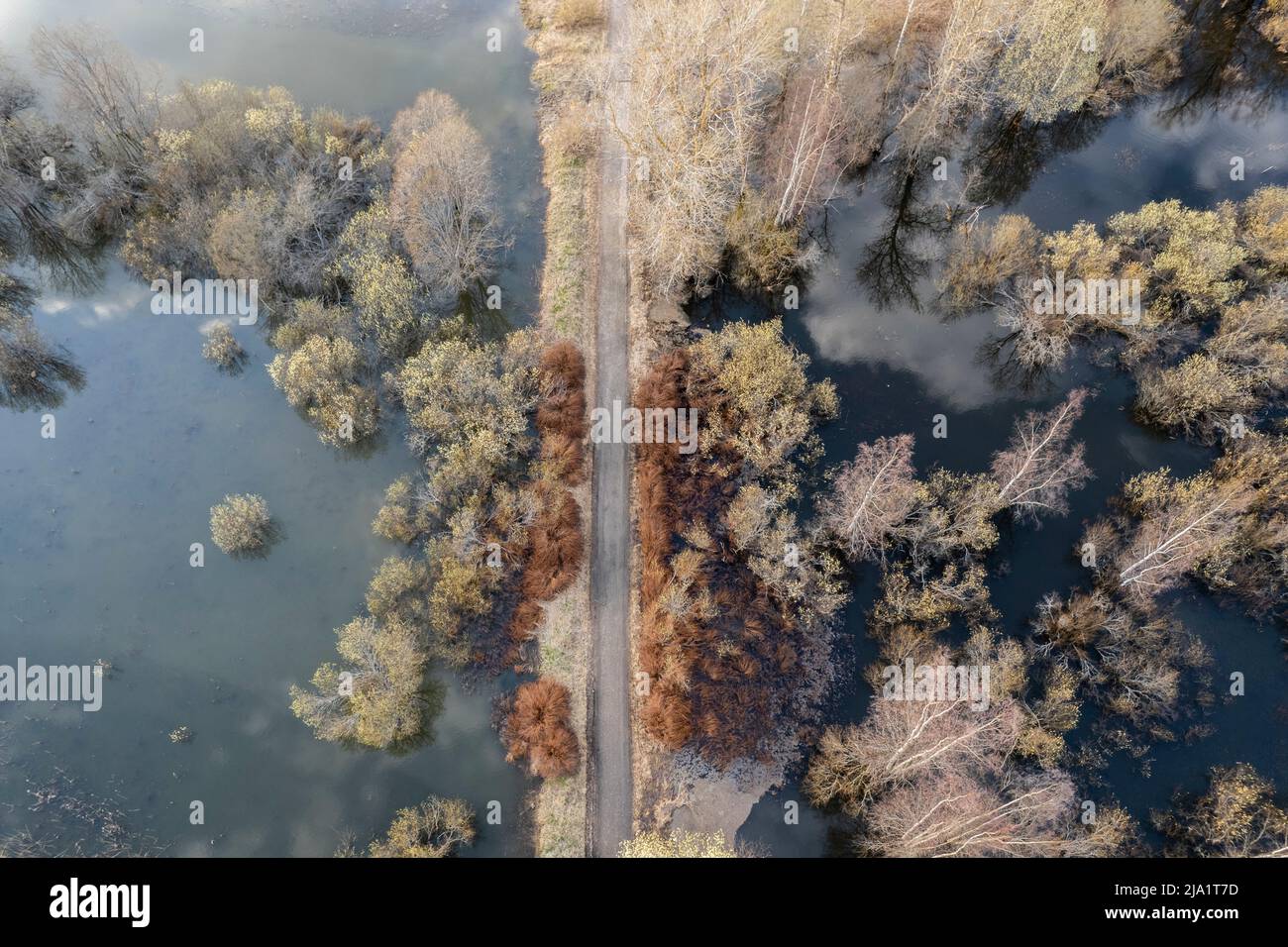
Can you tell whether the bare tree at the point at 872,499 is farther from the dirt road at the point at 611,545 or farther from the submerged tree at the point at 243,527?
the submerged tree at the point at 243,527

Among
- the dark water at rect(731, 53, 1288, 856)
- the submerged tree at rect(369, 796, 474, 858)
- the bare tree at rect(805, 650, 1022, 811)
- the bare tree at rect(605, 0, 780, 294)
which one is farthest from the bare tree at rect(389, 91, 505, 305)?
the bare tree at rect(805, 650, 1022, 811)

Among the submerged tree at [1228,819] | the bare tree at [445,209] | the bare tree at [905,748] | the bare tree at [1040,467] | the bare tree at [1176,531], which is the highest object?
the bare tree at [445,209]

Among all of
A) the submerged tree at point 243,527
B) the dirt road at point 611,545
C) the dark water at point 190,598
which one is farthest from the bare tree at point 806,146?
the submerged tree at point 243,527

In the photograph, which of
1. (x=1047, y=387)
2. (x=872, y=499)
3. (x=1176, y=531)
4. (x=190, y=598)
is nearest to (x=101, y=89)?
(x=190, y=598)

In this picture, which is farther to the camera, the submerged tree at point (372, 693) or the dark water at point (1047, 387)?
the submerged tree at point (372, 693)

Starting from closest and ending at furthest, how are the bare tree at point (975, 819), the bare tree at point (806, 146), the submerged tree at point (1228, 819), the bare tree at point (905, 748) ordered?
the bare tree at point (975, 819) < the bare tree at point (905, 748) < the submerged tree at point (1228, 819) < the bare tree at point (806, 146)

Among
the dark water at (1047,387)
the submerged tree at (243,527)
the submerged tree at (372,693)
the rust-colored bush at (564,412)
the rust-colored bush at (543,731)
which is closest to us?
the rust-colored bush at (543,731)

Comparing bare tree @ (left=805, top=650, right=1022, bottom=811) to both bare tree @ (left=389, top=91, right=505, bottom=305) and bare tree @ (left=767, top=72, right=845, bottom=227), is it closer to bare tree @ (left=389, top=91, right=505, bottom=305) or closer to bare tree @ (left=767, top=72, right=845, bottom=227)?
bare tree @ (left=767, top=72, right=845, bottom=227)
